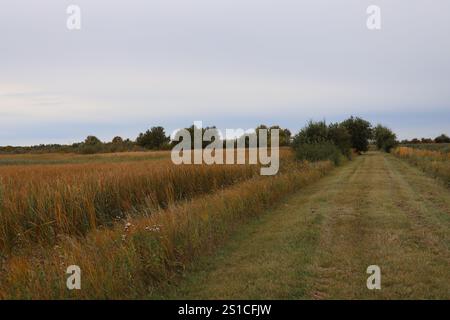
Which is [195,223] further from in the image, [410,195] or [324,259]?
[410,195]

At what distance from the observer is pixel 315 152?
29438 millimetres

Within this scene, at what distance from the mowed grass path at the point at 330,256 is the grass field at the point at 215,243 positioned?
0.8 inches

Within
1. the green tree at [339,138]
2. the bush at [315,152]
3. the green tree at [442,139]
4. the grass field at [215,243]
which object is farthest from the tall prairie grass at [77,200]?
the green tree at [442,139]

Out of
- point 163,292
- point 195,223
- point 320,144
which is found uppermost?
point 320,144

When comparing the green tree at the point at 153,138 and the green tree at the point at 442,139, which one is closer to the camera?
the green tree at the point at 153,138

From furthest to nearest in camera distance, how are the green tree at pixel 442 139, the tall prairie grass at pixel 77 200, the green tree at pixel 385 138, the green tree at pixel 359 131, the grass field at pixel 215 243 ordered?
the green tree at pixel 442 139
the green tree at pixel 385 138
the green tree at pixel 359 131
the tall prairie grass at pixel 77 200
the grass field at pixel 215 243

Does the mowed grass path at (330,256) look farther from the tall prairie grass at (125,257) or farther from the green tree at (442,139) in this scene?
the green tree at (442,139)

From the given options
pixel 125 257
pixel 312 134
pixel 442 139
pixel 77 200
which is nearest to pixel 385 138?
pixel 442 139

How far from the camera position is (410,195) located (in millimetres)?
14445

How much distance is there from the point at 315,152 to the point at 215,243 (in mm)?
22422

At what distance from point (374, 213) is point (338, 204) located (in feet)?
5.63

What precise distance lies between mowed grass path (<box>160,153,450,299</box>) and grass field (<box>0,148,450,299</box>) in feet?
0.07

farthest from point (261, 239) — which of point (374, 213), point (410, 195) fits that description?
point (410, 195)

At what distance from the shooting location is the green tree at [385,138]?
71.6m
